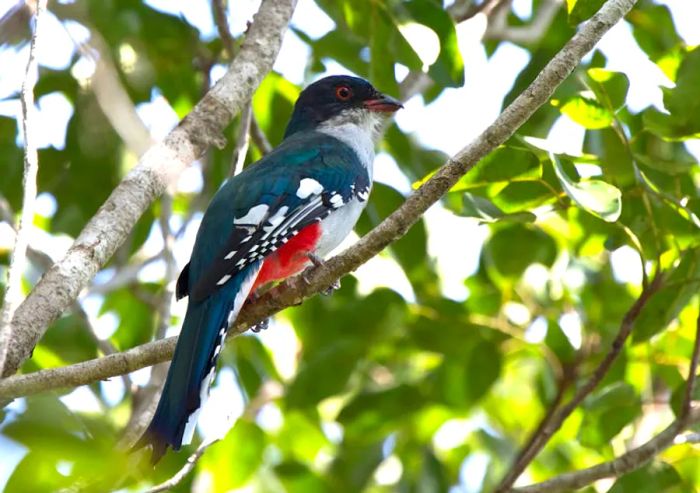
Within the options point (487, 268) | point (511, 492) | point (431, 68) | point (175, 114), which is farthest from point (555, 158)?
point (175, 114)

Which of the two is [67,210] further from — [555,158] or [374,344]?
[555,158]

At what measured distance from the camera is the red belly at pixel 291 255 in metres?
4.31

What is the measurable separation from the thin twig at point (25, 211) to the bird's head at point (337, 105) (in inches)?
106

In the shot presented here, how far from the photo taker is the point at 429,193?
3193 mm

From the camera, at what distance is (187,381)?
3.43 meters

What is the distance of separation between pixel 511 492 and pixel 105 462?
2442 millimetres

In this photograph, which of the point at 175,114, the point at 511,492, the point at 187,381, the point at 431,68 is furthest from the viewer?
the point at 175,114

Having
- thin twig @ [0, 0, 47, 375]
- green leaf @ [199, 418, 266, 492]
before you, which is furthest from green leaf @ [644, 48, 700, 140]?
green leaf @ [199, 418, 266, 492]

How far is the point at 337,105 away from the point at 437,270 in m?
1.04

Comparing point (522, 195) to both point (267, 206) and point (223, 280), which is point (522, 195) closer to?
point (267, 206)

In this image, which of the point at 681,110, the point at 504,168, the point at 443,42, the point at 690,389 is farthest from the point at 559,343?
the point at 443,42

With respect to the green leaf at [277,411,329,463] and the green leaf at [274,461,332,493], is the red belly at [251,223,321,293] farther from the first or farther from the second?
the green leaf at [277,411,329,463]

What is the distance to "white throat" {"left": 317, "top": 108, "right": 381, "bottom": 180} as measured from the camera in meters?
5.32

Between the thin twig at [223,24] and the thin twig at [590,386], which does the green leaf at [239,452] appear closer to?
the thin twig at [590,386]
